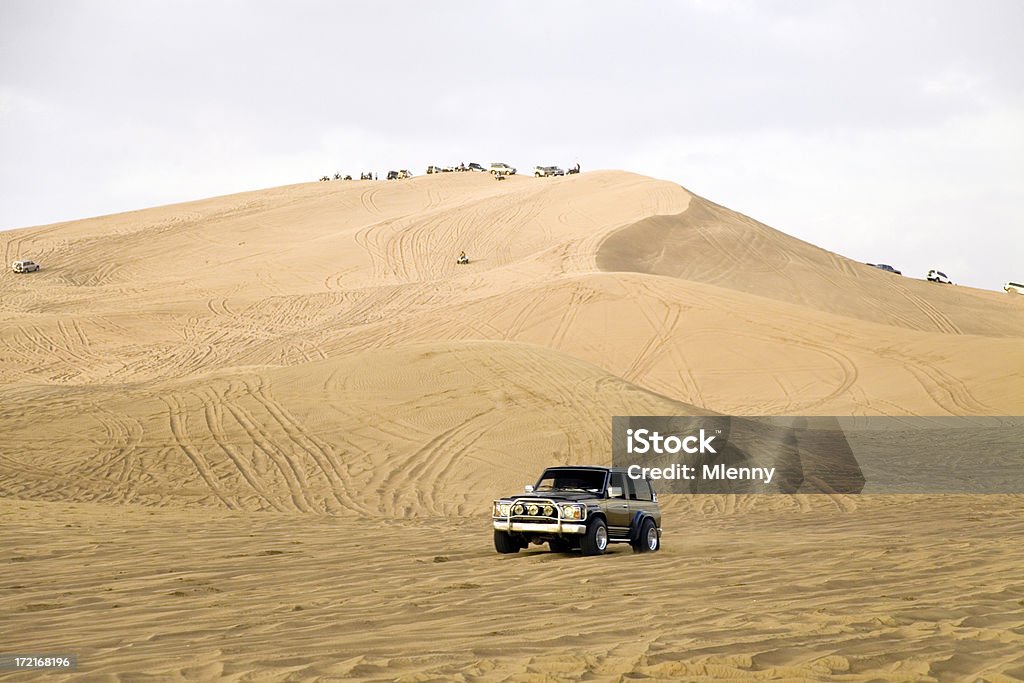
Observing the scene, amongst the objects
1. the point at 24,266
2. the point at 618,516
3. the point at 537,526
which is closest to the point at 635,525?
the point at 618,516

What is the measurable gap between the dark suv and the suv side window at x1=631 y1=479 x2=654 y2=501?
2 cm

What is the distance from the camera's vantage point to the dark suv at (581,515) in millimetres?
13609

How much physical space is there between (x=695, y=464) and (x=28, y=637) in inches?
679

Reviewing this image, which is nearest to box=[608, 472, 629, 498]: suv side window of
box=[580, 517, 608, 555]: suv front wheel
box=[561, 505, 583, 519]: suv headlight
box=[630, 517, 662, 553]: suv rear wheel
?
box=[630, 517, 662, 553]: suv rear wheel

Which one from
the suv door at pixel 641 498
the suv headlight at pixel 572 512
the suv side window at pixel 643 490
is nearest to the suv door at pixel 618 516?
the suv door at pixel 641 498

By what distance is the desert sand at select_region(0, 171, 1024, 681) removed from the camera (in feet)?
26.0

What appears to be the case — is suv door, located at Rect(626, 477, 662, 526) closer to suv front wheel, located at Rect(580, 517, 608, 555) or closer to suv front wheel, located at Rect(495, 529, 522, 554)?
suv front wheel, located at Rect(580, 517, 608, 555)

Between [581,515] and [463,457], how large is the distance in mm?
8899

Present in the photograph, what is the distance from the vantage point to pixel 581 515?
533 inches

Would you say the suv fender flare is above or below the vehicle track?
below

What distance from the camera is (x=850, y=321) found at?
39.6 metres

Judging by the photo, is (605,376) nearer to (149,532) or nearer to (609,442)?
(609,442)

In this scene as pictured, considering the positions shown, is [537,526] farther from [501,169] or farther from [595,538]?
[501,169]

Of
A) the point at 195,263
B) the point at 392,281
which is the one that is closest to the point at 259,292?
the point at 392,281
